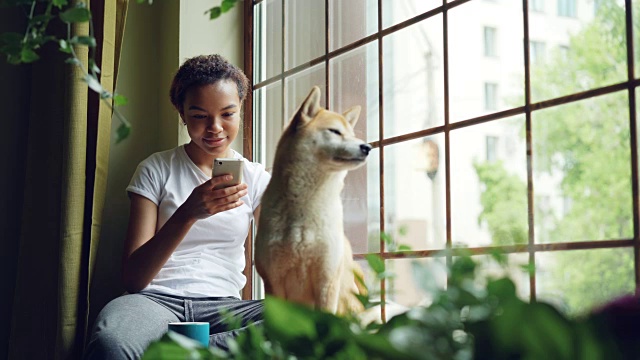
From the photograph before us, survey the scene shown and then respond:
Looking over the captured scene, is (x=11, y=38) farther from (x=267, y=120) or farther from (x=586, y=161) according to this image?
(x=267, y=120)

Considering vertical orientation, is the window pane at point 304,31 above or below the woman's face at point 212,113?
above

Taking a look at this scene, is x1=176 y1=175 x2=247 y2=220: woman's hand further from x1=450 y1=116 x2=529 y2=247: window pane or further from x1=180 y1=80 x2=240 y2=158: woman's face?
x1=450 y1=116 x2=529 y2=247: window pane

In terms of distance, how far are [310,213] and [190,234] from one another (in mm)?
744

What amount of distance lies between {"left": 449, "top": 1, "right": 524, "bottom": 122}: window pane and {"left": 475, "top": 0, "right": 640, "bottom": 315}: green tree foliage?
6cm

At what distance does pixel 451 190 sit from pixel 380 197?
0.77ft

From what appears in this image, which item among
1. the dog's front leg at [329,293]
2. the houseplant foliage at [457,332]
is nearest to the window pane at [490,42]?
the dog's front leg at [329,293]

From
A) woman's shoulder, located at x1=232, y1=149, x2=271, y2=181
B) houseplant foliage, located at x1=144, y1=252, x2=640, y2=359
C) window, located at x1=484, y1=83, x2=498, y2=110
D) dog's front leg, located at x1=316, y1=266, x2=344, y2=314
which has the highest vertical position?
window, located at x1=484, y1=83, x2=498, y2=110

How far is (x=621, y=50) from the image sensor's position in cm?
120

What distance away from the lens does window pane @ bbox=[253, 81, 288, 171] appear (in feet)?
7.11

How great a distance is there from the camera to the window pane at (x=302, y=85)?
6.47 ft

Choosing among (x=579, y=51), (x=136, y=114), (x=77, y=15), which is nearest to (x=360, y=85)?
(x=579, y=51)

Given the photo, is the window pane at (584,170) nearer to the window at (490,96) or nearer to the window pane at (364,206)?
the window at (490,96)

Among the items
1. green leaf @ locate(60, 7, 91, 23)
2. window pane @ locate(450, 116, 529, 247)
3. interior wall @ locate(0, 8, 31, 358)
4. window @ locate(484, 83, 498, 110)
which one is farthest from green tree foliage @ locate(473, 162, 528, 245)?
interior wall @ locate(0, 8, 31, 358)

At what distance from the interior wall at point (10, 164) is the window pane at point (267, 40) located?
72 cm
